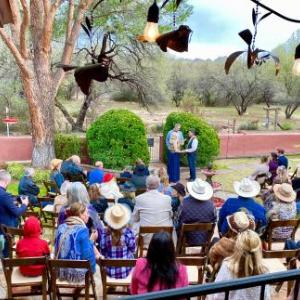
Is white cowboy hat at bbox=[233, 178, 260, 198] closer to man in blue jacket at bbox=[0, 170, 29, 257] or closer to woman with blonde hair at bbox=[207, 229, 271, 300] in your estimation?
woman with blonde hair at bbox=[207, 229, 271, 300]

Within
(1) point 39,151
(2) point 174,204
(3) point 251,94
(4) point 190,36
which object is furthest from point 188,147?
(3) point 251,94

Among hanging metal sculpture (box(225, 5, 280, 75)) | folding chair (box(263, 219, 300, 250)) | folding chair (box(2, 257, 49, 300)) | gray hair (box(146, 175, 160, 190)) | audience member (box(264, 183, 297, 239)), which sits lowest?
folding chair (box(2, 257, 49, 300))

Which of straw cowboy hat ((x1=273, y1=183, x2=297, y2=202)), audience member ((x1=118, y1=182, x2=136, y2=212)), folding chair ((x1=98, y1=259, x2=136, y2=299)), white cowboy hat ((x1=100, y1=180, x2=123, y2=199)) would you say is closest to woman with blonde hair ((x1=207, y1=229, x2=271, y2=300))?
folding chair ((x1=98, y1=259, x2=136, y2=299))

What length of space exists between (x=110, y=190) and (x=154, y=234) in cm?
385

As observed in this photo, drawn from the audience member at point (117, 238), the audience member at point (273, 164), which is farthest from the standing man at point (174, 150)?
→ the audience member at point (117, 238)

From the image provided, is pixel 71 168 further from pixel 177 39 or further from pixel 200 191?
pixel 177 39

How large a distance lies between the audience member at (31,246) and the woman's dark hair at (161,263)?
155cm

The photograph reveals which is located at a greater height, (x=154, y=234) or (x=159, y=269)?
(x=154, y=234)

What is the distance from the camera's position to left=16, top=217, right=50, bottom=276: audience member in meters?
4.84

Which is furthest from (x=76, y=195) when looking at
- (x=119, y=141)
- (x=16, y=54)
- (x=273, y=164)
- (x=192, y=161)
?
(x=119, y=141)

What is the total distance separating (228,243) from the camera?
14.6ft

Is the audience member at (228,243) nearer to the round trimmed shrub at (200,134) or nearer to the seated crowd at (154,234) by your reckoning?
the seated crowd at (154,234)

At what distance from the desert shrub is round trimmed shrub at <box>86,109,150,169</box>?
848mm

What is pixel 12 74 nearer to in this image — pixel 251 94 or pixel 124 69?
pixel 124 69
